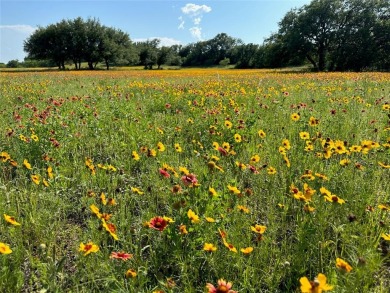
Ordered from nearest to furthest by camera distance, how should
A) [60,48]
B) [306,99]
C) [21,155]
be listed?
[21,155] → [306,99] → [60,48]

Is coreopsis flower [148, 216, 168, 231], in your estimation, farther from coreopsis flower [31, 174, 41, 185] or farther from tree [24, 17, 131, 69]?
tree [24, 17, 131, 69]

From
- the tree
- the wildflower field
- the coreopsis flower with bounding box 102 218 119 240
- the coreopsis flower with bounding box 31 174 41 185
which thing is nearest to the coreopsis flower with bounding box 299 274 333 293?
the wildflower field

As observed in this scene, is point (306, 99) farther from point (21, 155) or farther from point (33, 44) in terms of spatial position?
point (33, 44)

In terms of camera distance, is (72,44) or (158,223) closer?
(158,223)

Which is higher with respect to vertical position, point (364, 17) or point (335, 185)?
point (364, 17)

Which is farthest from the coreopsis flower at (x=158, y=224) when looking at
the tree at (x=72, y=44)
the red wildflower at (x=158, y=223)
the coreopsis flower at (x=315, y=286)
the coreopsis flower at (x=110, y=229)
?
the tree at (x=72, y=44)

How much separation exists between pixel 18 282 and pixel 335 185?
2448 millimetres

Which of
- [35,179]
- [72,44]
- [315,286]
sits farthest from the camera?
[72,44]

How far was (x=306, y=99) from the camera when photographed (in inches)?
273

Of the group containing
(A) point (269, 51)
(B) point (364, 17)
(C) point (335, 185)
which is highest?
(B) point (364, 17)

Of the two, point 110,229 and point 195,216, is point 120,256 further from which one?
point 195,216

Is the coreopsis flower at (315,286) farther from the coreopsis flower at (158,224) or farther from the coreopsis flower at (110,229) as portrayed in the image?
the coreopsis flower at (110,229)

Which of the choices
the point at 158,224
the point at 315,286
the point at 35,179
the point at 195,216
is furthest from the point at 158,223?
the point at 35,179

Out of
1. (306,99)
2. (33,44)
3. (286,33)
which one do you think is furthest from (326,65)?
(33,44)
